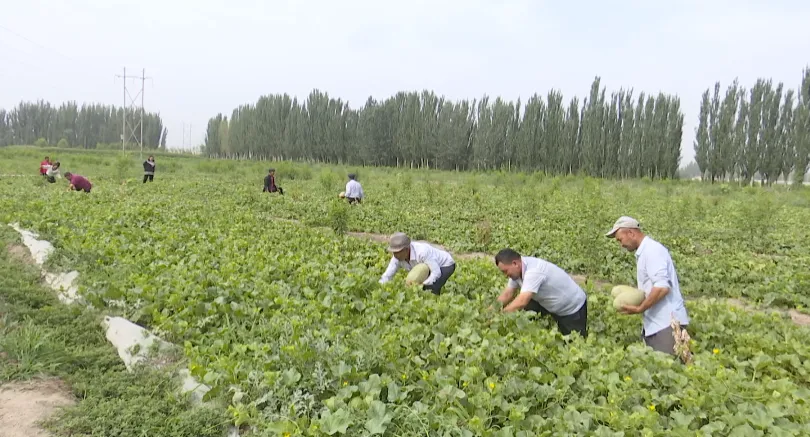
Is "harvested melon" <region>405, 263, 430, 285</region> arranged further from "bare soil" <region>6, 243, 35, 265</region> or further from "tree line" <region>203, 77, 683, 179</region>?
"tree line" <region>203, 77, 683, 179</region>

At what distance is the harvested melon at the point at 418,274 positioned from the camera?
199 inches

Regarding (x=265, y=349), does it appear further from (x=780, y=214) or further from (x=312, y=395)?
(x=780, y=214)

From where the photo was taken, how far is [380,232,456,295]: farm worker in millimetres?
5090

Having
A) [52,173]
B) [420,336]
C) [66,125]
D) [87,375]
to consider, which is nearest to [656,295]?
[420,336]

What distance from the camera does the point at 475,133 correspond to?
43250 millimetres

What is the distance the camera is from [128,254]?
6.15m

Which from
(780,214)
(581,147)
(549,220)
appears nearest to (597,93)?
(581,147)

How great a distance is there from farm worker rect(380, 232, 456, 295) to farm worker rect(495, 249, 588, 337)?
905 millimetres

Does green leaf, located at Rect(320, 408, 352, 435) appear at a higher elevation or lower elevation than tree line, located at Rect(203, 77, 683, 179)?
lower

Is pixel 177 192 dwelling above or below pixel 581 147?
below

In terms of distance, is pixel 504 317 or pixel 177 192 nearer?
pixel 504 317

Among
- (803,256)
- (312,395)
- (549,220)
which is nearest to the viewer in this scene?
(312,395)

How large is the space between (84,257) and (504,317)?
4.91 m

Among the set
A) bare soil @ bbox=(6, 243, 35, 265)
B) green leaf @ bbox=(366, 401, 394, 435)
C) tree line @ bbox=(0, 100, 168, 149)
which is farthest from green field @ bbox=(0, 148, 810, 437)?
tree line @ bbox=(0, 100, 168, 149)
